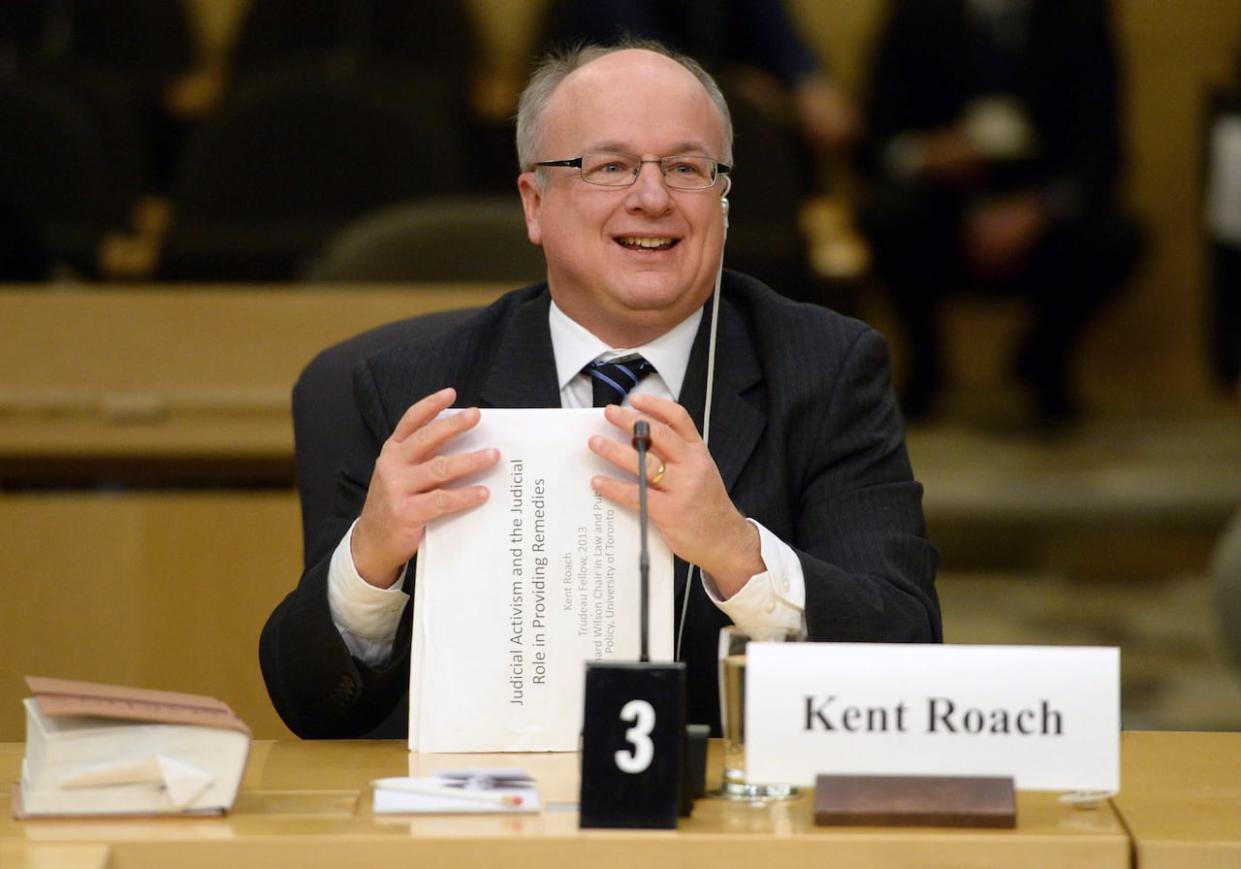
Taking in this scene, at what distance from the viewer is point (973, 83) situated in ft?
20.5

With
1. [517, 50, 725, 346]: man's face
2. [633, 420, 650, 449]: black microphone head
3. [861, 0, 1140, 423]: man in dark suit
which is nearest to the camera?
[633, 420, 650, 449]: black microphone head

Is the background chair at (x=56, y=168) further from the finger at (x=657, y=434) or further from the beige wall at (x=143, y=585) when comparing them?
the finger at (x=657, y=434)

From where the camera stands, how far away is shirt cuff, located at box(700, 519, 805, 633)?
1.87 meters

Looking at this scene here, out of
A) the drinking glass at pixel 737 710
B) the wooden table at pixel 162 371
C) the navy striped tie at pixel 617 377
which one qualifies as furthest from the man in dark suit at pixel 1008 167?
the drinking glass at pixel 737 710

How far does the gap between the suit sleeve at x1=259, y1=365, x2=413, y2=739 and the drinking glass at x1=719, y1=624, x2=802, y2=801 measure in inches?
20.4

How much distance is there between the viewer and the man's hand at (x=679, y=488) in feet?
5.82

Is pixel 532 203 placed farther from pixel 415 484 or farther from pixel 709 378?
pixel 415 484

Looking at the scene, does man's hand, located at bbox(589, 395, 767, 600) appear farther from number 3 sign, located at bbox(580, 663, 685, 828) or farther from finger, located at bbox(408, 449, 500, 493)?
number 3 sign, located at bbox(580, 663, 685, 828)

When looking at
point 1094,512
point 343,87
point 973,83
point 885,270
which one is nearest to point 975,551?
point 1094,512

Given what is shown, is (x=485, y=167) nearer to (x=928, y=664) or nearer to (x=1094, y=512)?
(x=1094, y=512)

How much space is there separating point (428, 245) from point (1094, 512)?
2578mm

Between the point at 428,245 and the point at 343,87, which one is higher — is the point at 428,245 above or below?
below

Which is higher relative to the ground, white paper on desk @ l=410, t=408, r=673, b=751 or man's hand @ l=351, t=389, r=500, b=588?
man's hand @ l=351, t=389, r=500, b=588

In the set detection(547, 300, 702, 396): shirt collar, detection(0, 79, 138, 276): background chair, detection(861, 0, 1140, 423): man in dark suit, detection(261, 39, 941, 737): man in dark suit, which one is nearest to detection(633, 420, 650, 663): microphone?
detection(261, 39, 941, 737): man in dark suit
